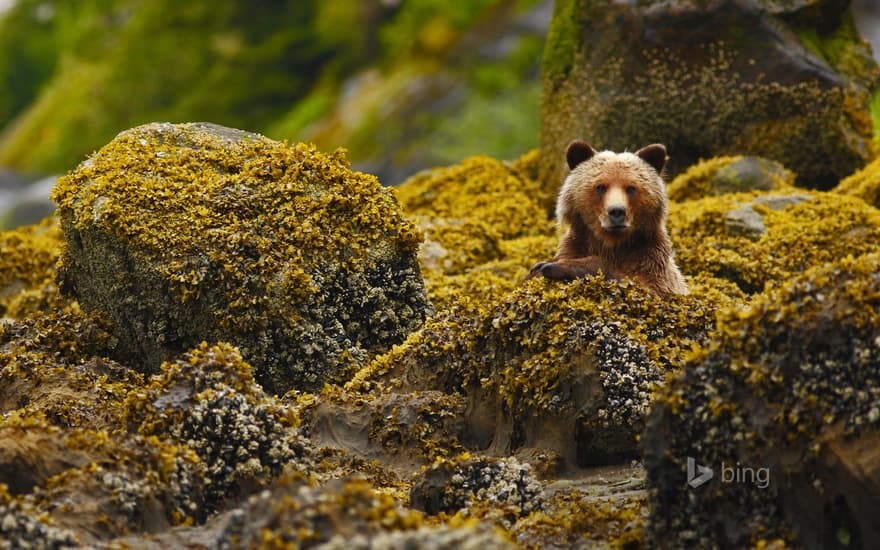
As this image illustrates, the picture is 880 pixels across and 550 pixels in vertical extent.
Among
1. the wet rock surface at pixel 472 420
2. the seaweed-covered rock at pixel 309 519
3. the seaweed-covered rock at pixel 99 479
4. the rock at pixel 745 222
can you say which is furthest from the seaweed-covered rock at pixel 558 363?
the rock at pixel 745 222

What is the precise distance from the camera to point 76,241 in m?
7.92

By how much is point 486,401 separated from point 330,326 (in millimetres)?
1405

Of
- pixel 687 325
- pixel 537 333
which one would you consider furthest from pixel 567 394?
pixel 687 325

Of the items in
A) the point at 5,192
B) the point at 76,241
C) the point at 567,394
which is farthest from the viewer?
the point at 5,192

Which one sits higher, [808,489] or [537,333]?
[537,333]

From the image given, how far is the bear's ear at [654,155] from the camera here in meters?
8.32

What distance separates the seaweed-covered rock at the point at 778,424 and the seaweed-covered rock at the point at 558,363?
127cm

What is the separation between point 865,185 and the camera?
11.7 m

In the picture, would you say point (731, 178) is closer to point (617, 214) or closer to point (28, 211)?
point (617, 214)

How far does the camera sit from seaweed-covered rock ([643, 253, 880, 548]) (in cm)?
454

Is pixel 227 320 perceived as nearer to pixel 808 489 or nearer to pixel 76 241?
pixel 76 241

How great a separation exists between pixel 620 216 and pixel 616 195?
0.80ft

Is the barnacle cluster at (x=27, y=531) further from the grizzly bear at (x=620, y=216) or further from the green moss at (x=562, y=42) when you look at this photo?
the green moss at (x=562, y=42)

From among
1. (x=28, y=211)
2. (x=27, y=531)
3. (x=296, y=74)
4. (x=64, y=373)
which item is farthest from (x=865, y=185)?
(x=296, y=74)
